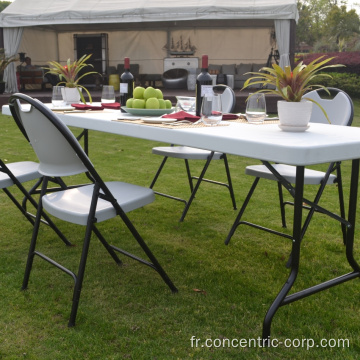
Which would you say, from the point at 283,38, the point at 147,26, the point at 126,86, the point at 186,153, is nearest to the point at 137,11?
the point at 283,38

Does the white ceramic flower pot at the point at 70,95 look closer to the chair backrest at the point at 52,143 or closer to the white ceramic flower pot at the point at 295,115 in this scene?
the chair backrest at the point at 52,143

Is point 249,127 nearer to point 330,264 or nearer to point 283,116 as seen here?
point 283,116

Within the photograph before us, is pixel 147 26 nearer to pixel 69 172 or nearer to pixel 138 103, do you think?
pixel 138 103

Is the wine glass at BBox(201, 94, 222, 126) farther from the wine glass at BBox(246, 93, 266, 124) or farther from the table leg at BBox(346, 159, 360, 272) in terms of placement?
the table leg at BBox(346, 159, 360, 272)

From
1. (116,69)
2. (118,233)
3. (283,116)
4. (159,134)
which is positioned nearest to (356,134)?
(283,116)

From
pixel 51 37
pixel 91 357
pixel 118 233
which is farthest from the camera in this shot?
pixel 51 37

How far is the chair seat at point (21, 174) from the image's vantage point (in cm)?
245

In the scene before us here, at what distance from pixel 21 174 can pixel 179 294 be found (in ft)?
3.61

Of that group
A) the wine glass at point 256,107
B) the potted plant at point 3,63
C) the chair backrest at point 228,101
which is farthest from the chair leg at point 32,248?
the potted plant at point 3,63

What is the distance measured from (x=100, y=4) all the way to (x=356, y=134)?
390 inches

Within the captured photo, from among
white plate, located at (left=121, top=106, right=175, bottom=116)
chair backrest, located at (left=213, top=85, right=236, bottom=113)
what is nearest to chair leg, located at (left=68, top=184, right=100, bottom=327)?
white plate, located at (left=121, top=106, right=175, bottom=116)

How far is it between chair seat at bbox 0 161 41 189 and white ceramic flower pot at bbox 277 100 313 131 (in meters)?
1.43

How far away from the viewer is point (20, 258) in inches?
103

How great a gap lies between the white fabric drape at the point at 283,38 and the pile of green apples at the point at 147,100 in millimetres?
7896
